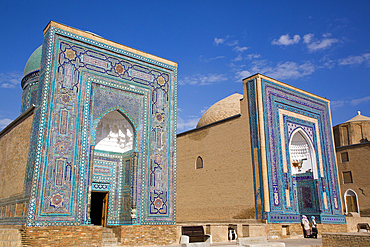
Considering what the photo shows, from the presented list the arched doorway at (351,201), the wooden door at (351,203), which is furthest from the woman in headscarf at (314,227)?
the wooden door at (351,203)

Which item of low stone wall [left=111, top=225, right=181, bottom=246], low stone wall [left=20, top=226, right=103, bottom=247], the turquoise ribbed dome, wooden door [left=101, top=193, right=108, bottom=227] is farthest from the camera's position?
the turquoise ribbed dome

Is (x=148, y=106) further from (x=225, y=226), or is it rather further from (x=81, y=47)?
(x=225, y=226)

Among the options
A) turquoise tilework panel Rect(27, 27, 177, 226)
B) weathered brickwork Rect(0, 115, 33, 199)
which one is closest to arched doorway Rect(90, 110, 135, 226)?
turquoise tilework panel Rect(27, 27, 177, 226)

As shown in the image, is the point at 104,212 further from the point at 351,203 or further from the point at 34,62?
the point at 351,203

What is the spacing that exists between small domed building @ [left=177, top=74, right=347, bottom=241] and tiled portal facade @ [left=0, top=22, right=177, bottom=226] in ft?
8.89

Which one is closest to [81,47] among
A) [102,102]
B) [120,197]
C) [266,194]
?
[102,102]

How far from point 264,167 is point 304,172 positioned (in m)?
3.40

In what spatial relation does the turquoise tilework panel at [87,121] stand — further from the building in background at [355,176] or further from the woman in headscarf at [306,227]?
the building in background at [355,176]

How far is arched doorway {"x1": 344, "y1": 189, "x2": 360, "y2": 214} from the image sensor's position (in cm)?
1825

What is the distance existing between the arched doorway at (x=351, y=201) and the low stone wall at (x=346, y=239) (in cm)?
1227

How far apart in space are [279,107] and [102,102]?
7.06 metres

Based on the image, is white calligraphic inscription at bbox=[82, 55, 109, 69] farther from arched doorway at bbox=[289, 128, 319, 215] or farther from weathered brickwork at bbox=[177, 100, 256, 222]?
arched doorway at bbox=[289, 128, 319, 215]

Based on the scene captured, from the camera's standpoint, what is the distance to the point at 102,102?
940cm

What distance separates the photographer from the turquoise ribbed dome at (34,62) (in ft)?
43.6
